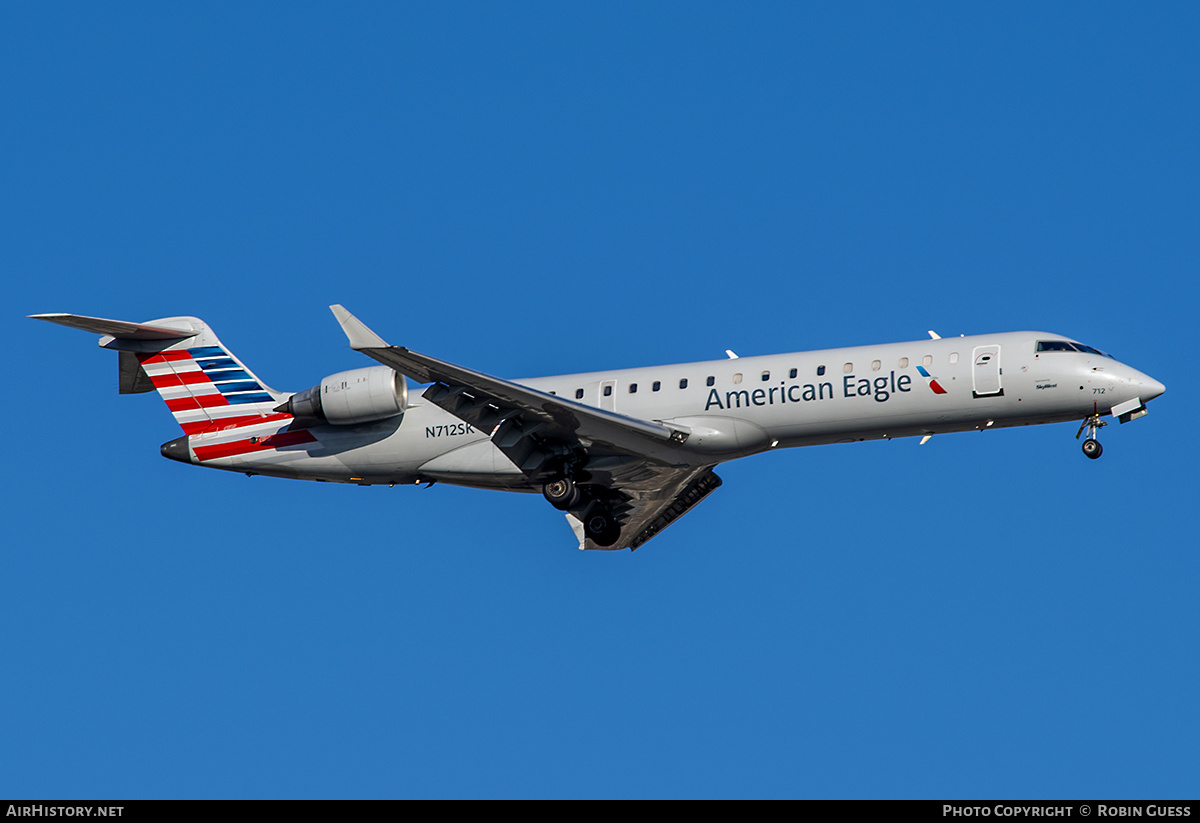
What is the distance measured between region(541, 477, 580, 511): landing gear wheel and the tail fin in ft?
17.9

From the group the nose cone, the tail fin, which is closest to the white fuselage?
the nose cone

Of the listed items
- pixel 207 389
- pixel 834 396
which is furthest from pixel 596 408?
pixel 207 389

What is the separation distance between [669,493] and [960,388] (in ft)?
21.0

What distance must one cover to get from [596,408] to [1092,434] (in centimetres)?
835

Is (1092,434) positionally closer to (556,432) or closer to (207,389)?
(556,432)

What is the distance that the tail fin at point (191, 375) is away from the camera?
26.5 metres

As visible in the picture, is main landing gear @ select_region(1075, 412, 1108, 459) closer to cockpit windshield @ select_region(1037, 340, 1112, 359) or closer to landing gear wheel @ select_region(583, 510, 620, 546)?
cockpit windshield @ select_region(1037, 340, 1112, 359)

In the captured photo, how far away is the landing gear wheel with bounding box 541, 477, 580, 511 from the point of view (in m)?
24.7

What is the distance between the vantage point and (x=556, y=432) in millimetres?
24078

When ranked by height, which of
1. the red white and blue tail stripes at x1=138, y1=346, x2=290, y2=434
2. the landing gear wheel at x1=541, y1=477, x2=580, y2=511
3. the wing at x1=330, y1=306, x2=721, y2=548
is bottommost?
the landing gear wheel at x1=541, y1=477, x2=580, y2=511

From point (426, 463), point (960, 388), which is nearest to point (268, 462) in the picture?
point (426, 463)
